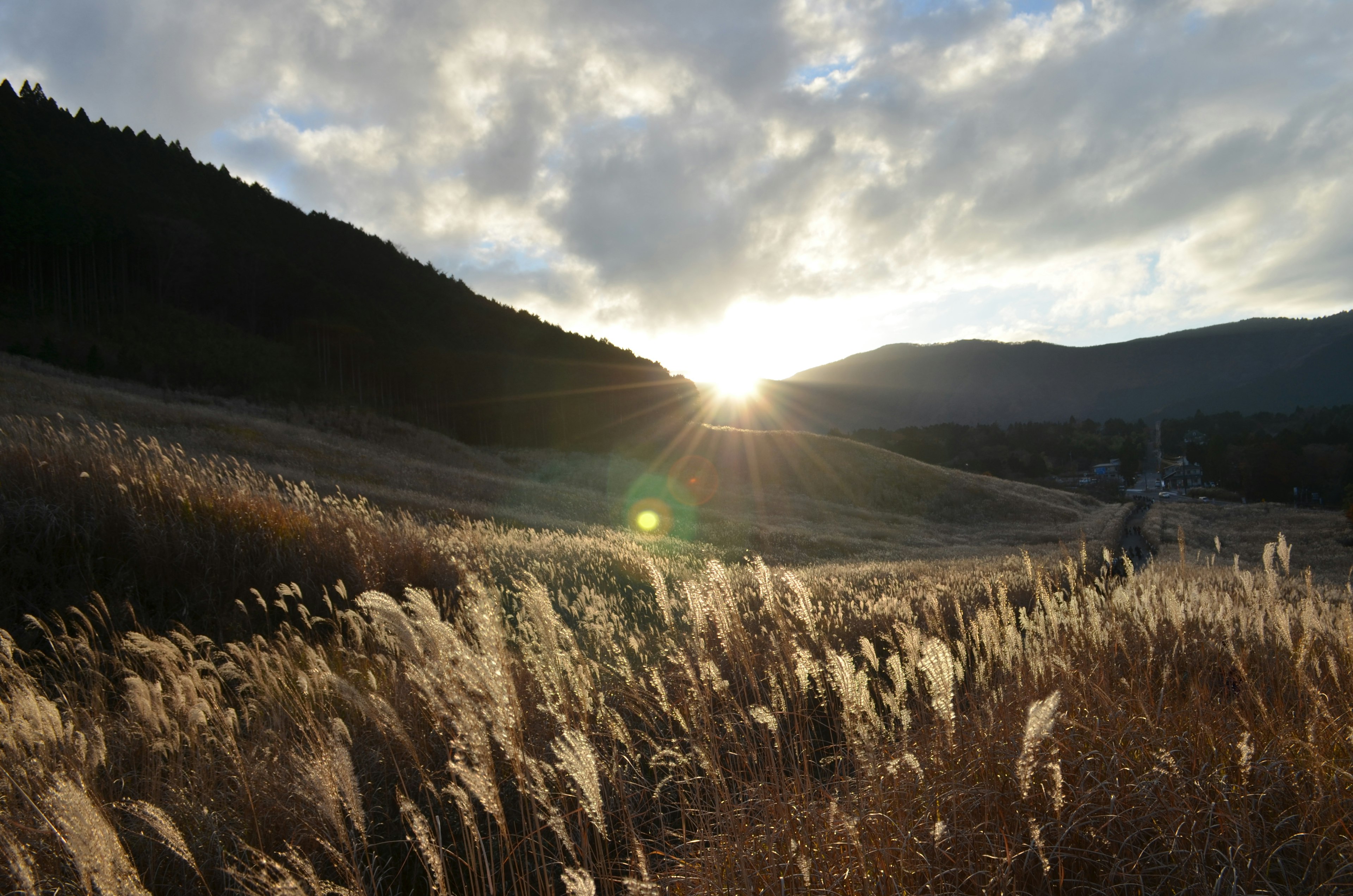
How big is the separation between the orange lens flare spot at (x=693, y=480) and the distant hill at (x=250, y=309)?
12.2 m

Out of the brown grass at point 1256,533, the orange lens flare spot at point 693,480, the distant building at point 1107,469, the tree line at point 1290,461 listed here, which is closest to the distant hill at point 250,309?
the orange lens flare spot at point 693,480

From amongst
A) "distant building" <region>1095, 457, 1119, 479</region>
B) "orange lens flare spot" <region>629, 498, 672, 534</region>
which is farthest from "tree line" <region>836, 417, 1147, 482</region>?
"orange lens flare spot" <region>629, 498, 672, 534</region>

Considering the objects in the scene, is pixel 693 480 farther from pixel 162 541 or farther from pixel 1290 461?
pixel 1290 461

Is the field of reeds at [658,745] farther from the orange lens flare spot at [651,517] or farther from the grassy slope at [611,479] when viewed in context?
the orange lens flare spot at [651,517]

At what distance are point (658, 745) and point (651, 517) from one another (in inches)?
1052

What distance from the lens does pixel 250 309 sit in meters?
61.9

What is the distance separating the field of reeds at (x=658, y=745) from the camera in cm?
207

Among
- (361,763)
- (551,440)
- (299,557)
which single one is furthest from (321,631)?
(551,440)

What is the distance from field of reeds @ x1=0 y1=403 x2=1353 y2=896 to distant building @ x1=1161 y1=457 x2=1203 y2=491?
4825 inches

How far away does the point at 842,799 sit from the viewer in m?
2.72

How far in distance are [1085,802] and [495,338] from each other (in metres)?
78.6

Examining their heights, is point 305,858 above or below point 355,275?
below

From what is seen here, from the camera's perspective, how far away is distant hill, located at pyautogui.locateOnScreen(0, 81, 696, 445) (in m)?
47.8

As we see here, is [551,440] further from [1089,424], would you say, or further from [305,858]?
[1089,424]
